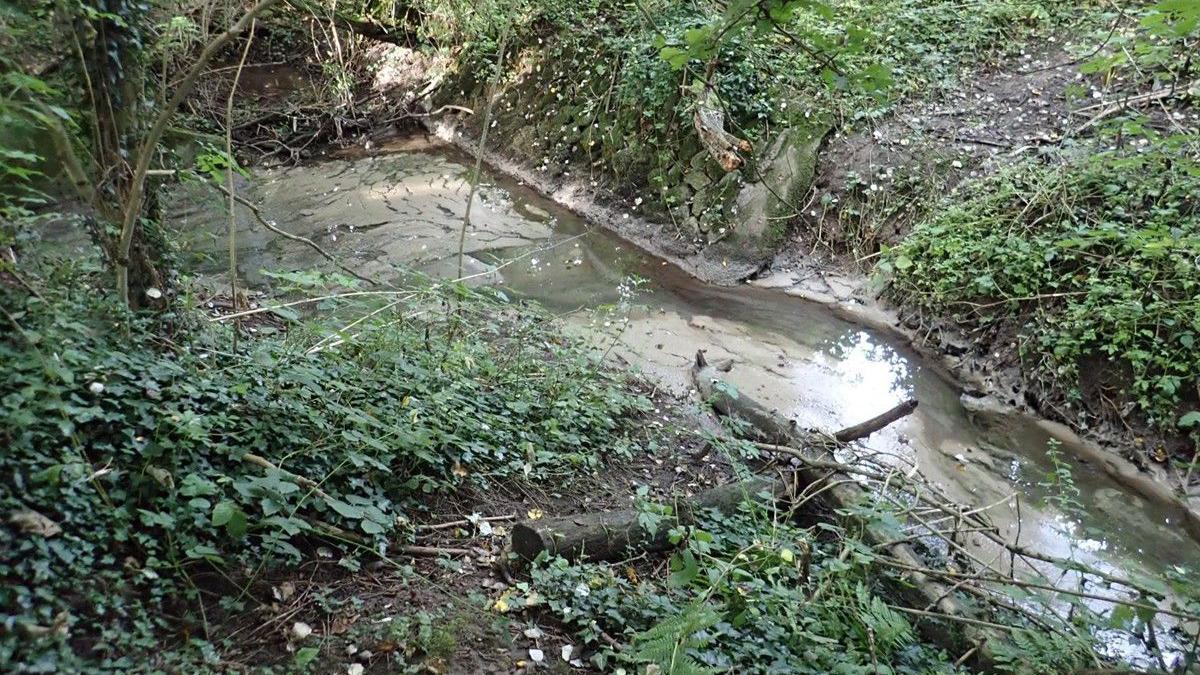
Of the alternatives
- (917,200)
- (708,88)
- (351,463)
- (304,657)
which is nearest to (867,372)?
(917,200)

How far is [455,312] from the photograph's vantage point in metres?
4.90

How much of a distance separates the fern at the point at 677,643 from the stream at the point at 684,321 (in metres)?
1.82

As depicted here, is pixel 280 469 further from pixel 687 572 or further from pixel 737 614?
pixel 737 614

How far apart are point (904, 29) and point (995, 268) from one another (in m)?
3.88

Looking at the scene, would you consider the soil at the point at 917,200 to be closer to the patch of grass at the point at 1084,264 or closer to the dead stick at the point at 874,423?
the patch of grass at the point at 1084,264

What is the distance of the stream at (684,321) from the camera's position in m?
5.03

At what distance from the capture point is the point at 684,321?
716 cm

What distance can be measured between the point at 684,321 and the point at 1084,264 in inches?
129

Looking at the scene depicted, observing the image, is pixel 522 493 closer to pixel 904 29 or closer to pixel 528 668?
pixel 528 668

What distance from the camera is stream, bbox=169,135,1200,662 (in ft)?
16.5

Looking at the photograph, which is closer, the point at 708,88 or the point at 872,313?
the point at 872,313

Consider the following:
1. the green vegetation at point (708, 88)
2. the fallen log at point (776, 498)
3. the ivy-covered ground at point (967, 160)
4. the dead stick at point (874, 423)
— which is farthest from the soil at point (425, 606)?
the green vegetation at point (708, 88)

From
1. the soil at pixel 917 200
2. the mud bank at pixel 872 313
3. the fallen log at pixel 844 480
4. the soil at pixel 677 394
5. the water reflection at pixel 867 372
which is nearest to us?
the soil at pixel 677 394

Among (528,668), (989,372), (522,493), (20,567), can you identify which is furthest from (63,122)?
(989,372)
